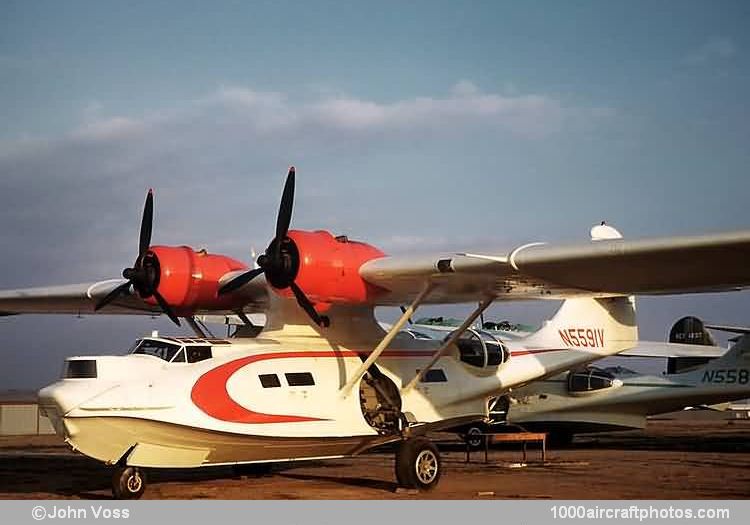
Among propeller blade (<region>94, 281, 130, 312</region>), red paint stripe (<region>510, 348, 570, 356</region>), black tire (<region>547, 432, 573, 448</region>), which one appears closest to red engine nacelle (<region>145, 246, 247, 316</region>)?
propeller blade (<region>94, 281, 130, 312</region>)

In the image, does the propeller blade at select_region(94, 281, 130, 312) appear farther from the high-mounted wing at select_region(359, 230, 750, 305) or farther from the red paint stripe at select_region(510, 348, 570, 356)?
the red paint stripe at select_region(510, 348, 570, 356)

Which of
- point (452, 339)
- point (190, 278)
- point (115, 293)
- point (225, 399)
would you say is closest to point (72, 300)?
point (115, 293)

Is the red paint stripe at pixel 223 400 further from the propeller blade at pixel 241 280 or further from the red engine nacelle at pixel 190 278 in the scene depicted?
the red engine nacelle at pixel 190 278

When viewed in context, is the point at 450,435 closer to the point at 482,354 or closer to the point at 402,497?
the point at 482,354

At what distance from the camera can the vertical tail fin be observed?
1933 cm

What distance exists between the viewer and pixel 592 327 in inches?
795

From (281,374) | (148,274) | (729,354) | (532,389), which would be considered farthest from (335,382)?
(729,354)

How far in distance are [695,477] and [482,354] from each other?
4.14 m

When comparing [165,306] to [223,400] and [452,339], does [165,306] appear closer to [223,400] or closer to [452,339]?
[223,400]

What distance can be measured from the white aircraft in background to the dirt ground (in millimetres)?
751

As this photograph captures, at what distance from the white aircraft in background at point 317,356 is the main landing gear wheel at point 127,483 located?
2 centimetres

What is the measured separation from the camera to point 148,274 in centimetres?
1630

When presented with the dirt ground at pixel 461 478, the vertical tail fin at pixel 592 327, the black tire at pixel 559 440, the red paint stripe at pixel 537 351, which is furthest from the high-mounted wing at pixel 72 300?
the black tire at pixel 559 440

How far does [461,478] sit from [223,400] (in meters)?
5.16
